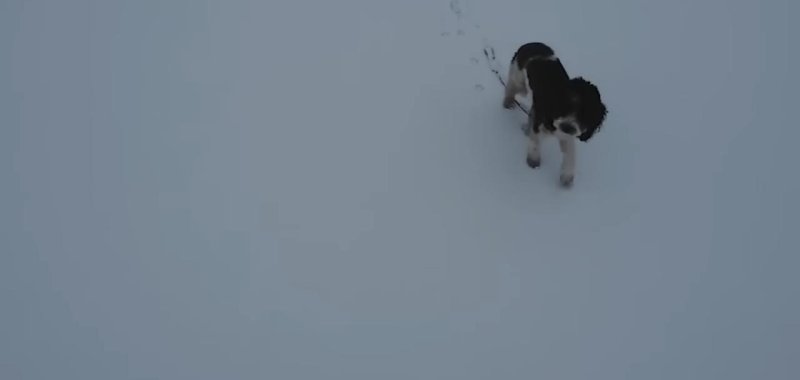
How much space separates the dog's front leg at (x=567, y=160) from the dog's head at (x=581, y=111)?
0.79 ft

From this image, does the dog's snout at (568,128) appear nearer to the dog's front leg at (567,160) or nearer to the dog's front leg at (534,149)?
the dog's front leg at (567,160)

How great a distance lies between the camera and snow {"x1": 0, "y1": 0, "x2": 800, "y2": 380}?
3555 mm

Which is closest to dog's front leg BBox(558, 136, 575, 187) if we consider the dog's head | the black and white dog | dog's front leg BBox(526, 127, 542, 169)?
the black and white dog

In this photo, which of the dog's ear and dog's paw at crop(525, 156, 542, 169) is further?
dog's paw at crop(525, 156, 542, 169)

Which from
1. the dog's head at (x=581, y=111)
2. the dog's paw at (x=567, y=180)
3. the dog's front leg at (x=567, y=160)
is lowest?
the dog's paw at (x=567, y=180)

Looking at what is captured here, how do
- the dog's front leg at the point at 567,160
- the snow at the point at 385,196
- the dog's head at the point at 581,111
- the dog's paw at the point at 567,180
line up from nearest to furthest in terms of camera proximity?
the dog's head at the point at 581,111, the snow at the point at 385,196, the dog's front leg at the point at 567,160, the dog's paw at the point at 567,180

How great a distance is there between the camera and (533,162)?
407 centimetres

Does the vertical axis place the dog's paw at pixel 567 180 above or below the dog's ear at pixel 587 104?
below

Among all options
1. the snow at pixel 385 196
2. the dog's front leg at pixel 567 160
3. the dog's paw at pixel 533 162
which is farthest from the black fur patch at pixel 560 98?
the snow at pixel 385 196

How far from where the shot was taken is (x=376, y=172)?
410 centimetres

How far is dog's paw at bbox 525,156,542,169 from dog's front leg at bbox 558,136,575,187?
5.7 inches

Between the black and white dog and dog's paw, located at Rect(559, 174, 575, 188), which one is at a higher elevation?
the black and white dog

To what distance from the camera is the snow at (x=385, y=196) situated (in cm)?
355

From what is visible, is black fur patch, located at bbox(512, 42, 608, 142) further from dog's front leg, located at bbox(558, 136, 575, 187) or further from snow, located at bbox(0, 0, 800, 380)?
snow, located at bbox(0, 0, 800, 380)
